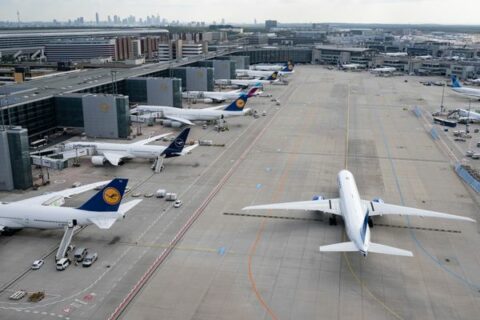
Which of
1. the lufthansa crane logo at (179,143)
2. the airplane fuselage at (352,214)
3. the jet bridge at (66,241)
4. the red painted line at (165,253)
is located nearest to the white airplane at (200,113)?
the lufthansa crane logo at (179,143)

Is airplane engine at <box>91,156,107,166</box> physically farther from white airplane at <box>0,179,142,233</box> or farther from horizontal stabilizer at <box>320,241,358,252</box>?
horizontal stabilizer at <box>320,241,358,252</box>

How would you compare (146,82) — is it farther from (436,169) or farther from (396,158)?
(436,169)

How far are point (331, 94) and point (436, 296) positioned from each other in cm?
12186

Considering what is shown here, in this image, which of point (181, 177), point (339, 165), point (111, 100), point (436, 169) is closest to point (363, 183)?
point (339, 165)

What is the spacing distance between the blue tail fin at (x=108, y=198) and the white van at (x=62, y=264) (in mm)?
5835

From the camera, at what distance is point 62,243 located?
43.1 metres

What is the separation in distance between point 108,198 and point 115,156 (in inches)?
1159

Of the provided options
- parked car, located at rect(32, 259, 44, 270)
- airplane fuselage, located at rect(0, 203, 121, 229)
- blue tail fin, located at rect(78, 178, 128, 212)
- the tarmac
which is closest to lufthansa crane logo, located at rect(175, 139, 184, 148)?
the tarmac

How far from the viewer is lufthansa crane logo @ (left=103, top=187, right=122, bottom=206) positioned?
147 feet

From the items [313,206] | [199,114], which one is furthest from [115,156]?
[313,206]

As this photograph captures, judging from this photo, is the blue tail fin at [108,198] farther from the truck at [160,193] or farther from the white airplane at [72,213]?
the truck at [160,193]

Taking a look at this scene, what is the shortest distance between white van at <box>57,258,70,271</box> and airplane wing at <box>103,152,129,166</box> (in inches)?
1217

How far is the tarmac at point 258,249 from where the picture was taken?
3575cm

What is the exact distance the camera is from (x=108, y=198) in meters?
45.0
